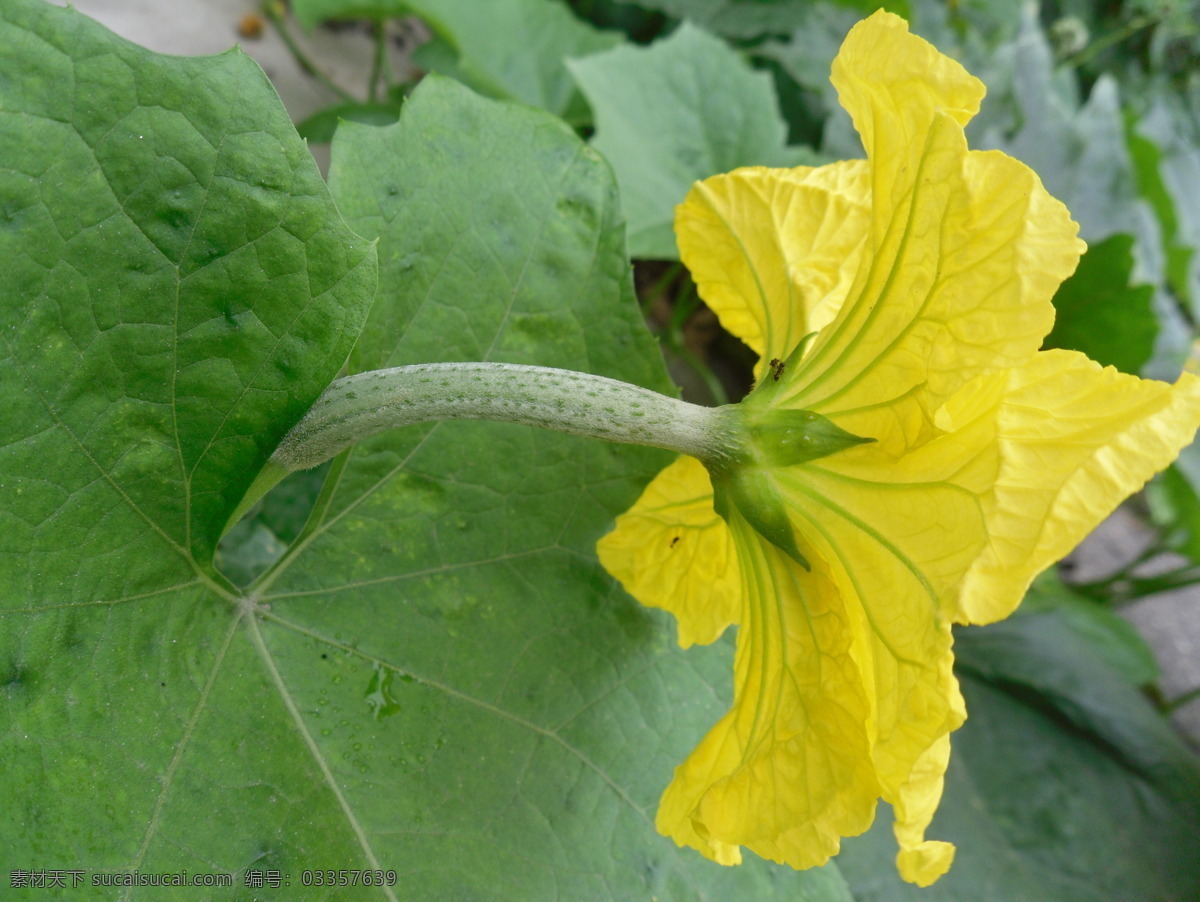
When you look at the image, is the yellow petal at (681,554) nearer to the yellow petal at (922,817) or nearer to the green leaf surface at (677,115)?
the yellow petal at (922,817)

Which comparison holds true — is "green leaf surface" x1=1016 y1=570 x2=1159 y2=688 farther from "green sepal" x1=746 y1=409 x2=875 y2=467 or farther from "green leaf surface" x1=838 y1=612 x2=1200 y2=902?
"green sepal" x1=746 y1=409 x2=875 y2=467

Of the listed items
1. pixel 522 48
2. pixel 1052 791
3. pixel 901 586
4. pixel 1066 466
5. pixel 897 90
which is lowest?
pixel 1052 791

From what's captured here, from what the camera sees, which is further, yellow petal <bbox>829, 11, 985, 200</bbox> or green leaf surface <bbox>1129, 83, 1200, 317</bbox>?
green leaf surface <bbox>1129, 83, 1200, 317</bbox>

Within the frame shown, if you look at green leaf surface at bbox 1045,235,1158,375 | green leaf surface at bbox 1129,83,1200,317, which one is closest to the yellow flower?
green leaf surface at bbox 1045,235,1158,375

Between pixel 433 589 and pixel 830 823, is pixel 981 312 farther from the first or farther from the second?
pixel 433 589

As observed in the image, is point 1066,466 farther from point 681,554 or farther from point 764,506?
point 681,554

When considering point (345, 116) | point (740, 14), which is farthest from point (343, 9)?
point (740, 14)
